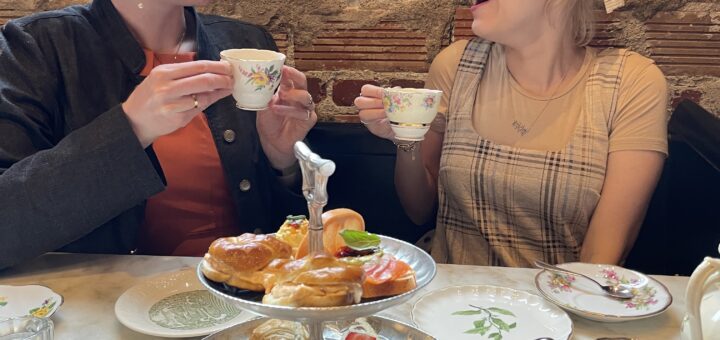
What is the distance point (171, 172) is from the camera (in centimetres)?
142

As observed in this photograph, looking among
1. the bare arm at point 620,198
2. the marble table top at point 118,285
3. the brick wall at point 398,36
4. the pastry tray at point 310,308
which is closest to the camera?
the pastry tray at point 310,308

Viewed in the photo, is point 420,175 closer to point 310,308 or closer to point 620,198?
point 620,198

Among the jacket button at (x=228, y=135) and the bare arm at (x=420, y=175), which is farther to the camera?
the bare arm at (x=420, y=175)

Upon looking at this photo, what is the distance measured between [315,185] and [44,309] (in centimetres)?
57

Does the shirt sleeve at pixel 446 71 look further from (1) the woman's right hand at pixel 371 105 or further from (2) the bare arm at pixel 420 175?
(1) the woman's right hand at pixel 371 105

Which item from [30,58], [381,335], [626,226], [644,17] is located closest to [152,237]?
[30,58]

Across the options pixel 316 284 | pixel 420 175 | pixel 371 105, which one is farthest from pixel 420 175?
pixel 316 284

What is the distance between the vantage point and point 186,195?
1.44 m

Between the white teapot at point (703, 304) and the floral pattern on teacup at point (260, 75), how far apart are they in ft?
2.21

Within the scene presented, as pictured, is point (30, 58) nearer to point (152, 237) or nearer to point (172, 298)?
point (152, 237)

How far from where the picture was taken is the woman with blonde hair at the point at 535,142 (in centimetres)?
142

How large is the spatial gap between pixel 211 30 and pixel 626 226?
108 cm

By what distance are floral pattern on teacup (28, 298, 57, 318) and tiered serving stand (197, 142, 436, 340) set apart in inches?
15.6

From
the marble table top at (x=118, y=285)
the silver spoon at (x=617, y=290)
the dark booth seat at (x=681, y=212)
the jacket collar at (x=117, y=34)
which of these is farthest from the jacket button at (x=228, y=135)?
the dark booth seat at (x=681, y=212)
